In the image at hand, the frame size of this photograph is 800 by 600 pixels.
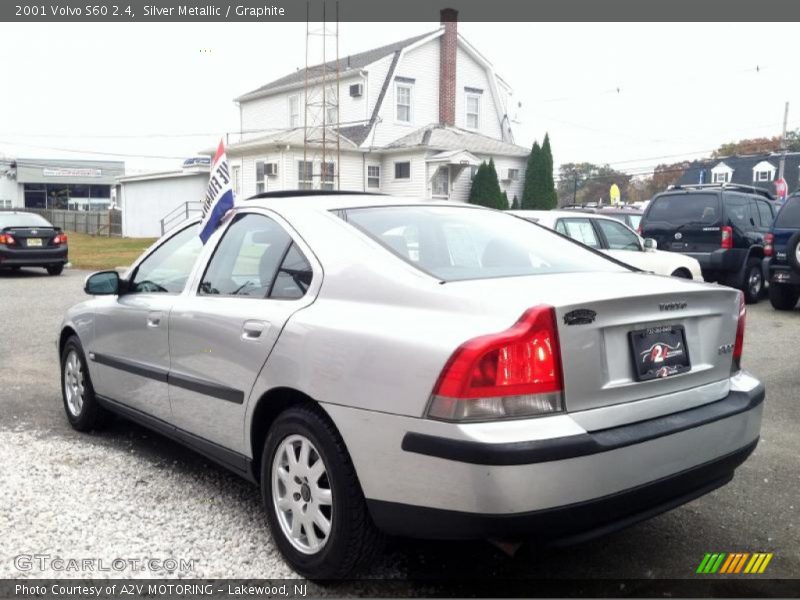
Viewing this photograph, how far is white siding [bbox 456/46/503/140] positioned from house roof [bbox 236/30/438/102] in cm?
221

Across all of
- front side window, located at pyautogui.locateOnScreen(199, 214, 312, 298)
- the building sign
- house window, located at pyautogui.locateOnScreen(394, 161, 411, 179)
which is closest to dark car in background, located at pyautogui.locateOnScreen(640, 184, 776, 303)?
front side window, located at pyautogui.locateOnScreen(199, 214, 312, 298)

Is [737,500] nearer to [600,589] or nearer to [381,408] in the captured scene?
[600,589]

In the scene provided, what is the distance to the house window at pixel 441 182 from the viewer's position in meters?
30.4

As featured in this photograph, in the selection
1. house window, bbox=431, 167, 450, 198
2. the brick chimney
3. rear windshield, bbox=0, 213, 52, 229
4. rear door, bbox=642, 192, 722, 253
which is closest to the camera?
rear door, bbox=642, 192, 722, 253

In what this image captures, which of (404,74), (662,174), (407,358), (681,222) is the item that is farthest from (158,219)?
(662,174)

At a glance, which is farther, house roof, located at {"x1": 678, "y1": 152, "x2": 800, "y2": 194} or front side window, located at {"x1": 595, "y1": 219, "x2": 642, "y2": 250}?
house roof, located at {"x1": 678, "y1": 152, "x2": 800, "y2": 194}

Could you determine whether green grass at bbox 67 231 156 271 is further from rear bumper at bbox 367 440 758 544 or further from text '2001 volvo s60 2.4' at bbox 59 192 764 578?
rear bumper at bbox 367 440 758 544

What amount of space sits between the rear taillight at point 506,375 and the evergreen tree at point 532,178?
30170 millimetres

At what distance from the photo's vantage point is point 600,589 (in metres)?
3.21

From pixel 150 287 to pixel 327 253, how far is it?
5.64 feet

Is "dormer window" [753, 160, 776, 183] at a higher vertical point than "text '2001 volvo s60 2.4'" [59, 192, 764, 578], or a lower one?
higher

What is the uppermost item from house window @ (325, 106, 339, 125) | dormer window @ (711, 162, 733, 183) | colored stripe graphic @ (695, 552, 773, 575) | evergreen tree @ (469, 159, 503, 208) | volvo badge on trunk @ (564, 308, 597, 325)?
house window @ (325, 106, 339, 125)

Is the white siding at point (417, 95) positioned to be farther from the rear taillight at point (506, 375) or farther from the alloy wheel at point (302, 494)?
the rear taillight at point (506, 375)

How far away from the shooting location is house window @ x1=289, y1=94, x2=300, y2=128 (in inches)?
1307
